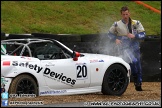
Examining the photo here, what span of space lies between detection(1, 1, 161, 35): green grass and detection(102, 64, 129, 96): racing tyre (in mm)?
6655

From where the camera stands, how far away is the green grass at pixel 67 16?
17.7 m

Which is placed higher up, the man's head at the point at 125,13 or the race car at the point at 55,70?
the man's head at the point at 125,13

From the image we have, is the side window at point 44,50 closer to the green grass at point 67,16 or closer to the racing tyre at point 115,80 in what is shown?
the racing tyre at point 115,80

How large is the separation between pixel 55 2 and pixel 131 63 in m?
10.2

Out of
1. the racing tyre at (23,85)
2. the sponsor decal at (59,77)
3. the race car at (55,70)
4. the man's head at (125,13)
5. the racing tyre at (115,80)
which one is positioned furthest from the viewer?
the man's head at (125,13)

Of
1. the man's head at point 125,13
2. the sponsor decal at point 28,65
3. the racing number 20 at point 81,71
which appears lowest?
the racing number 20 at point 81,71

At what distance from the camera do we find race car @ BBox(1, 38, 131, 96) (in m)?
9.22

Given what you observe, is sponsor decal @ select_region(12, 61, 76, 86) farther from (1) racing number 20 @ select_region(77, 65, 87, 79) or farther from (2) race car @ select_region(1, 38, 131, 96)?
(1) racing number 20 @ select_region(77, 65, 87, 79)

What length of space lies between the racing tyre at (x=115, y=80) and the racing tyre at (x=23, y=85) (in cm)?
171

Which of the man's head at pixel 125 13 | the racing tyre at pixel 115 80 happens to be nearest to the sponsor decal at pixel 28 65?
the racing tyre at pixel 115 80

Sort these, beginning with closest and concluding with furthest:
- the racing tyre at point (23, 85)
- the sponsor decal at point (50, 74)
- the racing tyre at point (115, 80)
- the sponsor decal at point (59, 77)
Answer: the racing tyre at point (23, 85), the sponsor decal at point (50, 74), the sponsor decal at point (59, 77), the racing tyre at point (115, 80)

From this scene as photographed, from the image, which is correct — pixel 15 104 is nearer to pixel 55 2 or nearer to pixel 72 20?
pixel 72 20

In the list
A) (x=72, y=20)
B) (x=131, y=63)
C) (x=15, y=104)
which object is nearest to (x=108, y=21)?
(x=72, y=20)

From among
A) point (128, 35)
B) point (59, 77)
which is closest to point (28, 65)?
point (59, 77)
